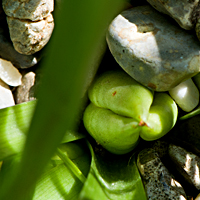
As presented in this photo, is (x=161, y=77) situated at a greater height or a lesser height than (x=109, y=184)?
greater

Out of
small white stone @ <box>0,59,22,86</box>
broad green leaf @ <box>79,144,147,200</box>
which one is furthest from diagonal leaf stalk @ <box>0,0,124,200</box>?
small white stone @ <box>0,59,22,86</box>

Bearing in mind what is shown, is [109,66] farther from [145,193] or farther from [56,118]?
[56,118]

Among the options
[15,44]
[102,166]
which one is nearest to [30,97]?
[15,44]

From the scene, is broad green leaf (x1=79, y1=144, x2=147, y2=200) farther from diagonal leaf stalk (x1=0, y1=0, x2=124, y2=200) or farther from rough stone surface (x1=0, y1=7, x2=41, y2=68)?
diagonal leaf stalk (x1=0, y1=0, x2=124, y2=200)

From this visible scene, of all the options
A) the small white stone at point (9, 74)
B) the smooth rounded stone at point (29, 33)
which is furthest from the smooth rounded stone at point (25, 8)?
the small white stone at point (9, 74)

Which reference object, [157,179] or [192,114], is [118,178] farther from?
[192,114]

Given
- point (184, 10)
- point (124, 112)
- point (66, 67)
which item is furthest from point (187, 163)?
point (66, 67)
